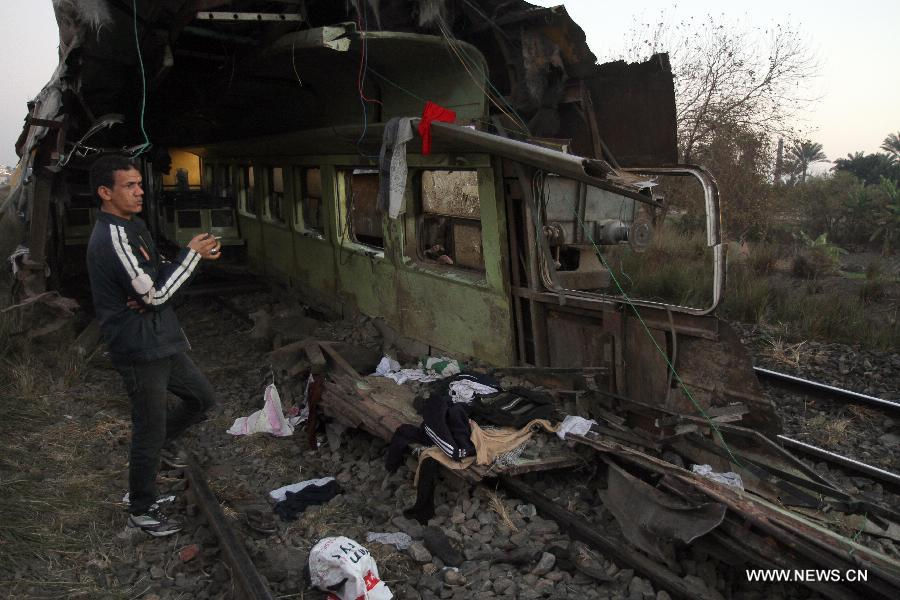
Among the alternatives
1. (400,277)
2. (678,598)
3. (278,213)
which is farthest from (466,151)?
(278,213)

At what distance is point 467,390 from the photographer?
225 inches

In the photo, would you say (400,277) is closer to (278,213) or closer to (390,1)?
(390,1)

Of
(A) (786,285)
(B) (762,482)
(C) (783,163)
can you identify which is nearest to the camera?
(B) (762,482)

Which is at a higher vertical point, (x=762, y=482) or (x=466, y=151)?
(x=466, y=151)

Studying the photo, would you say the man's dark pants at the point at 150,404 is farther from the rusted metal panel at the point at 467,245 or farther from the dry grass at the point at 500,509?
the rusted metal panel at the point at 467,245

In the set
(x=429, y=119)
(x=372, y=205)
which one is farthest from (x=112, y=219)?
(x=372, y=205)

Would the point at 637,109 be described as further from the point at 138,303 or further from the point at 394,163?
the point at 138,303

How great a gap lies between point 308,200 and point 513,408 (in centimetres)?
643

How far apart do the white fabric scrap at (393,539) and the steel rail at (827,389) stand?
4702mm

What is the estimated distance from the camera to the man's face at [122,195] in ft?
13.4

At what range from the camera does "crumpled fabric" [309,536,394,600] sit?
3689 mm

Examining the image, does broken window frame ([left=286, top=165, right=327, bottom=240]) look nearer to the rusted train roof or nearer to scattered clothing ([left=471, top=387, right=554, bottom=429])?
the rusted train roof

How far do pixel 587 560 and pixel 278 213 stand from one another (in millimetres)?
9247

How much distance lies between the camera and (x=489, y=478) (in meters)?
4.95
